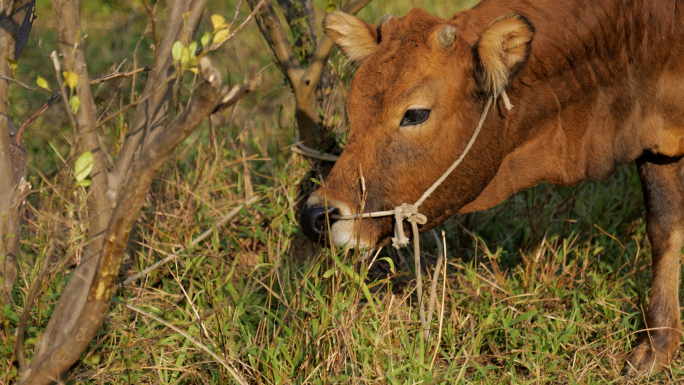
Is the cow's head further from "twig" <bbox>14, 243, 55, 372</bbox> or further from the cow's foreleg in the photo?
the cow's foreleg

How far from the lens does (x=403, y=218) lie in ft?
9.94

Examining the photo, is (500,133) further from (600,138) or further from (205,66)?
(205,66)

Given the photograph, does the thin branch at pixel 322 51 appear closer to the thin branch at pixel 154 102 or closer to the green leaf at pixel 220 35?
the thin branch at pixel 154 102

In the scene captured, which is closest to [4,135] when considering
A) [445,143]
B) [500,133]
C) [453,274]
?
[445,143]

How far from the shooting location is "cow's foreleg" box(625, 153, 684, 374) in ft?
11.3

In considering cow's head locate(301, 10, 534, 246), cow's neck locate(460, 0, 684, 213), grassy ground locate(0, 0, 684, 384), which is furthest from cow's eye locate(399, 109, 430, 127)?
grassy ground locate(0, 0, 684, 384)

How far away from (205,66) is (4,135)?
4.26 feet

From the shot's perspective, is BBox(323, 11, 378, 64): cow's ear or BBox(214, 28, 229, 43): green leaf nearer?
BBox(214, 28, 229, 43): green leaf

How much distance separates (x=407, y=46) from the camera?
2.99 meters

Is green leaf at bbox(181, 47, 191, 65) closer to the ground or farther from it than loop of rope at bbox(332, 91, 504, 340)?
farther from it

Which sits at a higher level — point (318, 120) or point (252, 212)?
point (318, 120)

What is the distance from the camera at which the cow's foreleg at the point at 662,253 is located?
3.45 metres

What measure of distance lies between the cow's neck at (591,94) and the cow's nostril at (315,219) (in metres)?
0.84

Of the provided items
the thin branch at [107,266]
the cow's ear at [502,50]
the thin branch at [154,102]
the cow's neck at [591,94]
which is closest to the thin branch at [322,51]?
the cow's neck at [591,94]
